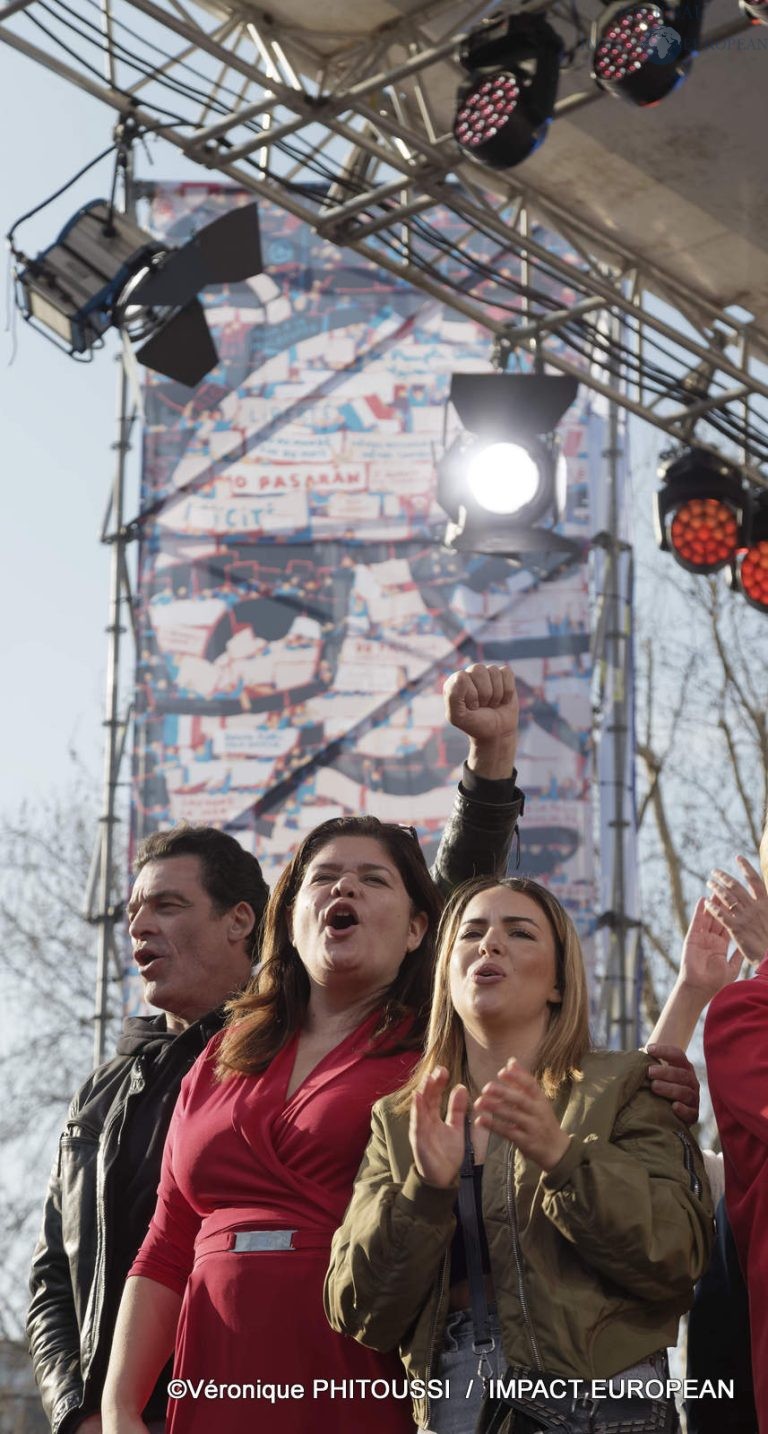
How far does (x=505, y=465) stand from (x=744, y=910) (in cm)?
447

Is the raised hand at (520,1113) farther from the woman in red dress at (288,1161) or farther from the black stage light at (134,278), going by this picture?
the black stage light at (134,278)

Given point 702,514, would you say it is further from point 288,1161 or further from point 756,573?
point 288,1161

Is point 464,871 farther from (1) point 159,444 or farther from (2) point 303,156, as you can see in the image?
(1) point 159,444

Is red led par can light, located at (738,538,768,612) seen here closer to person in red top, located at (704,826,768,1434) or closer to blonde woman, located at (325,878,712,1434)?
person in red top, located at (704,826,768,1434)

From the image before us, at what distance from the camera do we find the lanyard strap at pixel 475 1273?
2443 mm

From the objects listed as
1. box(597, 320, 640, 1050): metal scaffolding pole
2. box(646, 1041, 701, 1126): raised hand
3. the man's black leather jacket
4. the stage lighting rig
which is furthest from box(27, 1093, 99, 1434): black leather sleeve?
box(597, 320, 640, 1050): metal scaffolding pole

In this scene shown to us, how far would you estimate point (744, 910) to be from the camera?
2941 mm

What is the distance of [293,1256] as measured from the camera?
264cm

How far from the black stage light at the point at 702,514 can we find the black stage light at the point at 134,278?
168 cm

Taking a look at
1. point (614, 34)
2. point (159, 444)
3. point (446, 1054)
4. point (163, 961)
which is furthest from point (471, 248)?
point (446, 1054)

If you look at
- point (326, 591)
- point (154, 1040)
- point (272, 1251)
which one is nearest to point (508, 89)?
point (154, 1040)

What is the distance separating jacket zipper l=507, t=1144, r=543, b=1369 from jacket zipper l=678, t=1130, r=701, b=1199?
22 cm

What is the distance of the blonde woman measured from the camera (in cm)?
237

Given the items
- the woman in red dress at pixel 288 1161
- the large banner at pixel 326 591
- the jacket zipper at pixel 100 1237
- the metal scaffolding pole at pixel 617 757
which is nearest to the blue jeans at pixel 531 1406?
the woman in red dress at pixel 288 1161
